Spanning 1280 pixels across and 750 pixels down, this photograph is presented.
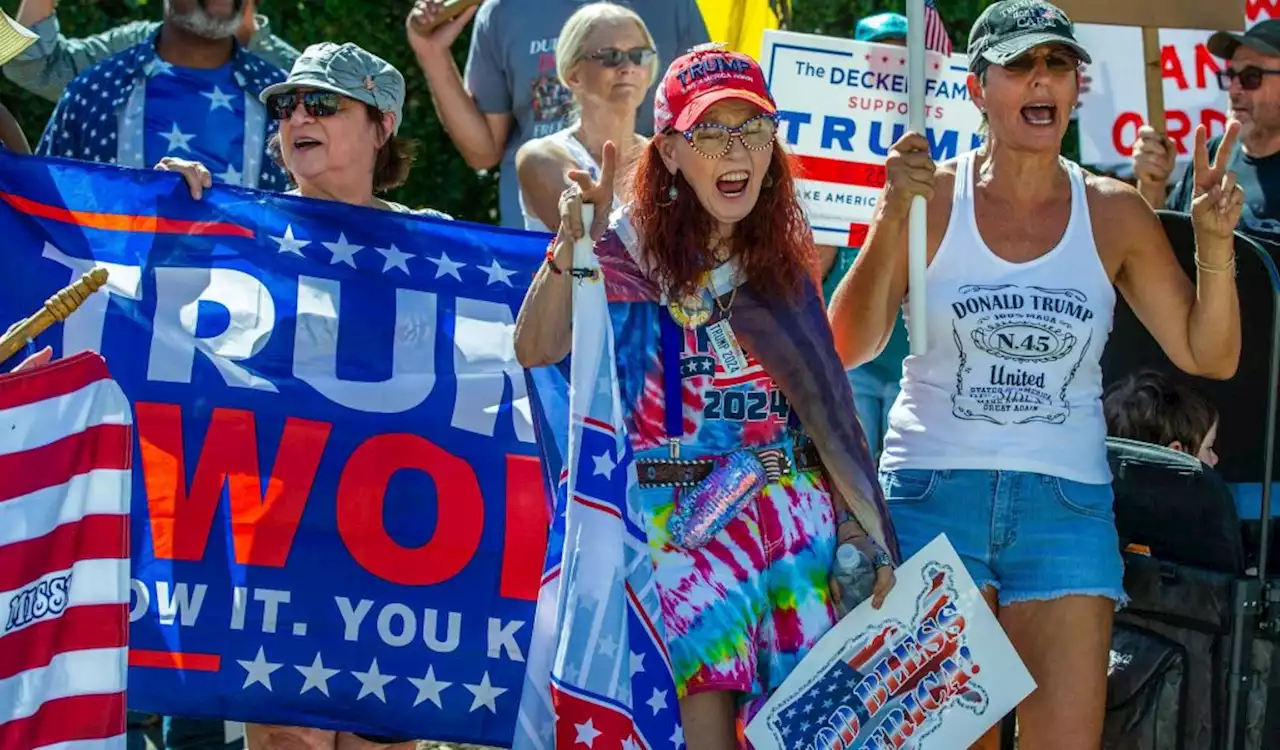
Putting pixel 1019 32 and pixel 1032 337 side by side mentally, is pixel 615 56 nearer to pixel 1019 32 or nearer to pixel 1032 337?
pixel 1019 32

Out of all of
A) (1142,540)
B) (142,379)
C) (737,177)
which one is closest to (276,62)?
(142,379)

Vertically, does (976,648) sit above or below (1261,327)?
below

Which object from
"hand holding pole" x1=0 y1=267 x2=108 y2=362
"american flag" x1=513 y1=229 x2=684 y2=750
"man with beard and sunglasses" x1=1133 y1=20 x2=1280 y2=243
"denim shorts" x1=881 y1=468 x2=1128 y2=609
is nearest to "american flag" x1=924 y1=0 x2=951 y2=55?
"man with beard and sunglasses" x1=1133 y1=20 x2=1280 y2=243

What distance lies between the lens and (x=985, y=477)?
471 centimetres

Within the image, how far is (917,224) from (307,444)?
163cm

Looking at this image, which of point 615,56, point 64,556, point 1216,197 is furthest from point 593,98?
point 64,556

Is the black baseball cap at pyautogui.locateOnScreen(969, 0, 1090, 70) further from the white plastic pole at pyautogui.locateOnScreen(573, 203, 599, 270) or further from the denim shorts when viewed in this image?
the white plastic pole at pyautogui.locateOnScreen(573, 203, 599, 270)

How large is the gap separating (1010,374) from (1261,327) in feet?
3.63

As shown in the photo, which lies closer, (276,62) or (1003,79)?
(1003,79)

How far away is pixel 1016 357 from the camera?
4711 millimetres

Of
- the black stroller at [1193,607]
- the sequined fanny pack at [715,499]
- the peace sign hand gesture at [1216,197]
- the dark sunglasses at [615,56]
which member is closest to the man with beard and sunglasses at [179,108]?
the dark sunglasses at [615,56]

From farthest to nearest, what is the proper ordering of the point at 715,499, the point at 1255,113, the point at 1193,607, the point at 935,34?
the point at 1255,113 < the point at 935,34 < the point at 1193,607 < the point at 715,499

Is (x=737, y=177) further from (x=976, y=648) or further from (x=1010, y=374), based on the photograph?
(x=976, y=648)

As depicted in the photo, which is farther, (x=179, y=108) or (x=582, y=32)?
(x=582, y=32)
